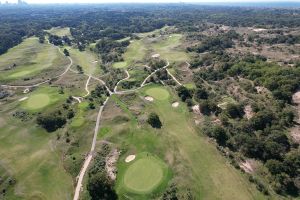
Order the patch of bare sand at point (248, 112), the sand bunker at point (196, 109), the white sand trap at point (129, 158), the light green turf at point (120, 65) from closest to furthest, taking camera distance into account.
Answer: the white sand trap at point (129, 158)
the patch of bare sand at point (248, 112)
the sand bunker at point (196, 109)
the light green turf at point (120, 65)

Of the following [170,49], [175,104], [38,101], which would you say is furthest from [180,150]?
[170,49]

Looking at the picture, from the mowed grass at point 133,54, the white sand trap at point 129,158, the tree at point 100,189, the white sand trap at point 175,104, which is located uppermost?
the tree at point 100,189

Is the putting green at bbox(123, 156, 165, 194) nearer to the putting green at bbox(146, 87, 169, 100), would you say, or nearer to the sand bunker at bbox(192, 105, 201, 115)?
the sand bunker at bbox(192, 105, 201, 115)

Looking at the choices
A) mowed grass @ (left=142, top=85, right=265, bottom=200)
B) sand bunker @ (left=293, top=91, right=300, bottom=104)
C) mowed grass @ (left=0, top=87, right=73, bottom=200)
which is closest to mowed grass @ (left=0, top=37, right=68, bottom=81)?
mowed grass @ (left=0, top=87, right=73, bottom=200)

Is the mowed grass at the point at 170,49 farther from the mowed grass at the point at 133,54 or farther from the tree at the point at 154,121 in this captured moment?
the tree at the point at 154,121

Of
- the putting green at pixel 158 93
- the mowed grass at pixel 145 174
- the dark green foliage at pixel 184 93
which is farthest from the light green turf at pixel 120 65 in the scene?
the mowed grass at pixel 145 174

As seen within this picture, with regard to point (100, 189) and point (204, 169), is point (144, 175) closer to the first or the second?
point (100, 189)

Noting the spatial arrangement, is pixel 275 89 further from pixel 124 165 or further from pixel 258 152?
pixel 124 165
